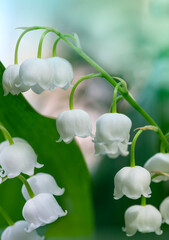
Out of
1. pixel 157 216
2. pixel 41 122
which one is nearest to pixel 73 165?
pixel 41 122

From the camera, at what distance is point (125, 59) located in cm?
222

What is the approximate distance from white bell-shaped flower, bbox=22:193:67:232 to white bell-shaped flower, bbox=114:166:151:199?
10 cm

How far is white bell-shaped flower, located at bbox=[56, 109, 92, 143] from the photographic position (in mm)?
596

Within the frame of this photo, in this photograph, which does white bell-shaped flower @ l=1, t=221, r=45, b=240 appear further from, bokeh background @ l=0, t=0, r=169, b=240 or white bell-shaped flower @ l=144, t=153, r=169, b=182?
bokeh background @ l=0, t=0, r=169, b=240

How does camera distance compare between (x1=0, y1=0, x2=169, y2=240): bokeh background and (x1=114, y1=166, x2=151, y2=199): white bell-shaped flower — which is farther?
(x1=0, y1=0, x2=169, y2=240): bokeh background

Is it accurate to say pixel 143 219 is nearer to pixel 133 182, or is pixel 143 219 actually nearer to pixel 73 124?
pixel 133 182

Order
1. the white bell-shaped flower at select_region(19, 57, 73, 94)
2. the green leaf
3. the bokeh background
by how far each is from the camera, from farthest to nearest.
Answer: the bokeh background → the green leaf → the white bell-shaped flower at select_region(19, 57, 73, 94)

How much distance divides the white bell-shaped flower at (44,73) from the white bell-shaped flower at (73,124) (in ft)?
0.15

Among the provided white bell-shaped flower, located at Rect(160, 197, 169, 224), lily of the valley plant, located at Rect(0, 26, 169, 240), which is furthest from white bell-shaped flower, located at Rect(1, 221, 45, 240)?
white bell-shaped flower, located at Rect(160, 197, 169, 224)

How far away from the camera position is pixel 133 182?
57 centimetres

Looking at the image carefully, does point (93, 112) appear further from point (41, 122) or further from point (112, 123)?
point (112, 123)

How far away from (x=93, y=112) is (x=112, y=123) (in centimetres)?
147

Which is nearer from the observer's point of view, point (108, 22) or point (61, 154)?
point (61, 154)

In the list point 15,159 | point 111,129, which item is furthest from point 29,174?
point 111,129
